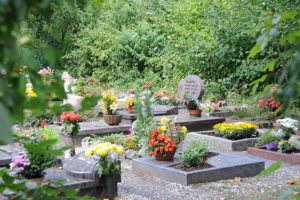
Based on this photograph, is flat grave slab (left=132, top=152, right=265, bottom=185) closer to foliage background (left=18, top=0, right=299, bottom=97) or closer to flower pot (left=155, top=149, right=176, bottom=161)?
flower pot (left=155, top=149, right=176, bottom=161)

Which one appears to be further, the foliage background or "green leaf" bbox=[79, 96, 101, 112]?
the foliage background

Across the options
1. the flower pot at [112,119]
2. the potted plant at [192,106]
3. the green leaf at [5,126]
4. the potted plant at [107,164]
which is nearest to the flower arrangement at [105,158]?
the potted plant at [107,164]

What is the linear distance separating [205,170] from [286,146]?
2.18 m

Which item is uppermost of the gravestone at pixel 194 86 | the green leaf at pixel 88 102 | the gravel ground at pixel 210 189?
the gravestone at pixel 194 86

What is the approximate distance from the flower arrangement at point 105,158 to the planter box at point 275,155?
3338mm

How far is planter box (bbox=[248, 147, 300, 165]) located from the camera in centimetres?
653

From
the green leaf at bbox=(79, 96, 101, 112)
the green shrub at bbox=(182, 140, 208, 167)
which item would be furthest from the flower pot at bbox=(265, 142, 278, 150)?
the green leaf at bbox=(79, 96, 101, 112)

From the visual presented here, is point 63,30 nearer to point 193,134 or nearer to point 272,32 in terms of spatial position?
point 193,134

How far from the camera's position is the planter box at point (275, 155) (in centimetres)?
653

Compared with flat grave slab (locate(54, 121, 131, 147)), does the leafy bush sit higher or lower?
higher

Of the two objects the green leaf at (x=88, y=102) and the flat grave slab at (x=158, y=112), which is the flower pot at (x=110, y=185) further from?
the flat grave slab at (x=158, y=112)

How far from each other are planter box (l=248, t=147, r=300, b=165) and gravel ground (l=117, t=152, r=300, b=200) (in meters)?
0.69

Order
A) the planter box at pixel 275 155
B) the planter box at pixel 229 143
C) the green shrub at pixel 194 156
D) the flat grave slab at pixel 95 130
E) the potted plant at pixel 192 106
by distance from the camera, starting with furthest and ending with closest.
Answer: the potted plant at pixel 192 106, the flat grave slab at pixel 95 130, the planter box at pixel 229 143, the planter box at pixel 275 155, the green shrub at pixel 194 156

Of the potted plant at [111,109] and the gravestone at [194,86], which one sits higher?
the gravestone at [194,86]
